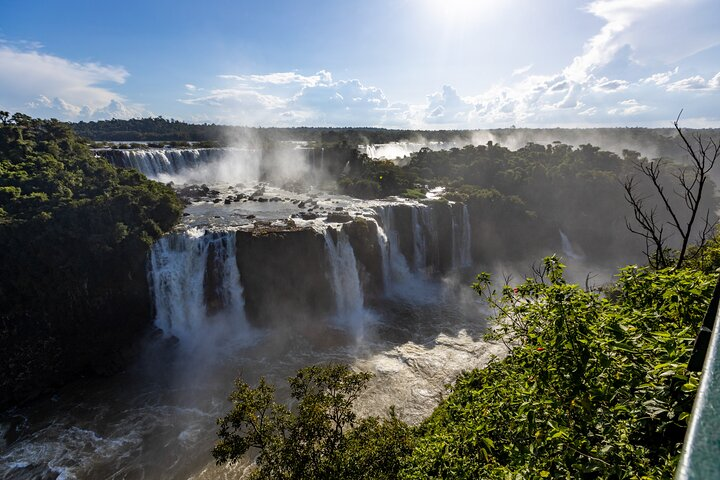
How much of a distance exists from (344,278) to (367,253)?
279 cm

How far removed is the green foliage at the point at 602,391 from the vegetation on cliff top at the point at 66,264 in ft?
76.4

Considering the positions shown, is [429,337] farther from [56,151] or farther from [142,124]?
[142,124]

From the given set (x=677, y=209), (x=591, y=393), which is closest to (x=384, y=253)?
(x=591, y=393)

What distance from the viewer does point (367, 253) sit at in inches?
1112

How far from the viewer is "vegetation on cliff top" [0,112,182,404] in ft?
65.8

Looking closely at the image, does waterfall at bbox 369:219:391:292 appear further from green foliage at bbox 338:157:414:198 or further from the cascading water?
green foliage at bbox 338:157:414:198

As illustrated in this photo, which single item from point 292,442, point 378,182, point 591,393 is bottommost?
point 292,442

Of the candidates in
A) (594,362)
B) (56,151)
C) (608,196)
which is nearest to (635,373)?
(594,362)

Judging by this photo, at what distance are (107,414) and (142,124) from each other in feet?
294

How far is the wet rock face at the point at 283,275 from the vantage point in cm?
2477

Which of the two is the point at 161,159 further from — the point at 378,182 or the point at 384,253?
the point at 384,253

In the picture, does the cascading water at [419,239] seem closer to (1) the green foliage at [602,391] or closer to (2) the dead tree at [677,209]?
(2) the dead tree at [677,209]

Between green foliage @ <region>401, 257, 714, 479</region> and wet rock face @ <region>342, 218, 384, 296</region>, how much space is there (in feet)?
73.0

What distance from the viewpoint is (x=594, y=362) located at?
13.1 ft
